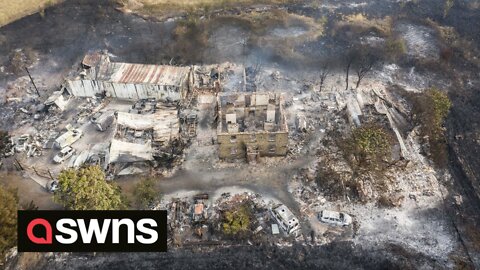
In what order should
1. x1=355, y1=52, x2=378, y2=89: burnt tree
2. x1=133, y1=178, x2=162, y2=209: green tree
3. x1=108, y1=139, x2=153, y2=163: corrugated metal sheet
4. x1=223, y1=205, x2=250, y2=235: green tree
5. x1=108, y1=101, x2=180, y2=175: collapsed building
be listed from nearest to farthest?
x1=223, y1=205, x2=250, y2=235: green tree
x1=133, y1=178, x2=162, y2=209: green tree
x1=108, y1=139, x2=153, y2=163: corrugated metal sheet
x1=108, y1=101, x2=180, y2=175: collapsed building
x1=355, y1=52, x2=378, y2=89: burnt tree

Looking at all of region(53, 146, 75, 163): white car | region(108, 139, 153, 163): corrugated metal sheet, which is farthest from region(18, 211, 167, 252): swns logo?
region(53, 146, 75, 163): white car

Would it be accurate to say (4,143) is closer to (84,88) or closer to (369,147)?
(84,88)

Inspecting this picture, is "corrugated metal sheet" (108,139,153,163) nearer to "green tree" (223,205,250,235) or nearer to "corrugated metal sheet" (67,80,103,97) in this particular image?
"corrugated metal sheet" (67,80,103,97)

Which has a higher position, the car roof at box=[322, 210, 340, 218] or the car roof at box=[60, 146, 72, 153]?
the car roof at box=[60, 146, 72, 153]

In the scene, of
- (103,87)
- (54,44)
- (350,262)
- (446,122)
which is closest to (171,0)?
(54,44)

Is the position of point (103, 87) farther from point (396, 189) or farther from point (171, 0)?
point (396, 189)

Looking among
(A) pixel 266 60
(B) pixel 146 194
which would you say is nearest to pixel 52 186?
(B) pixel 146 194
